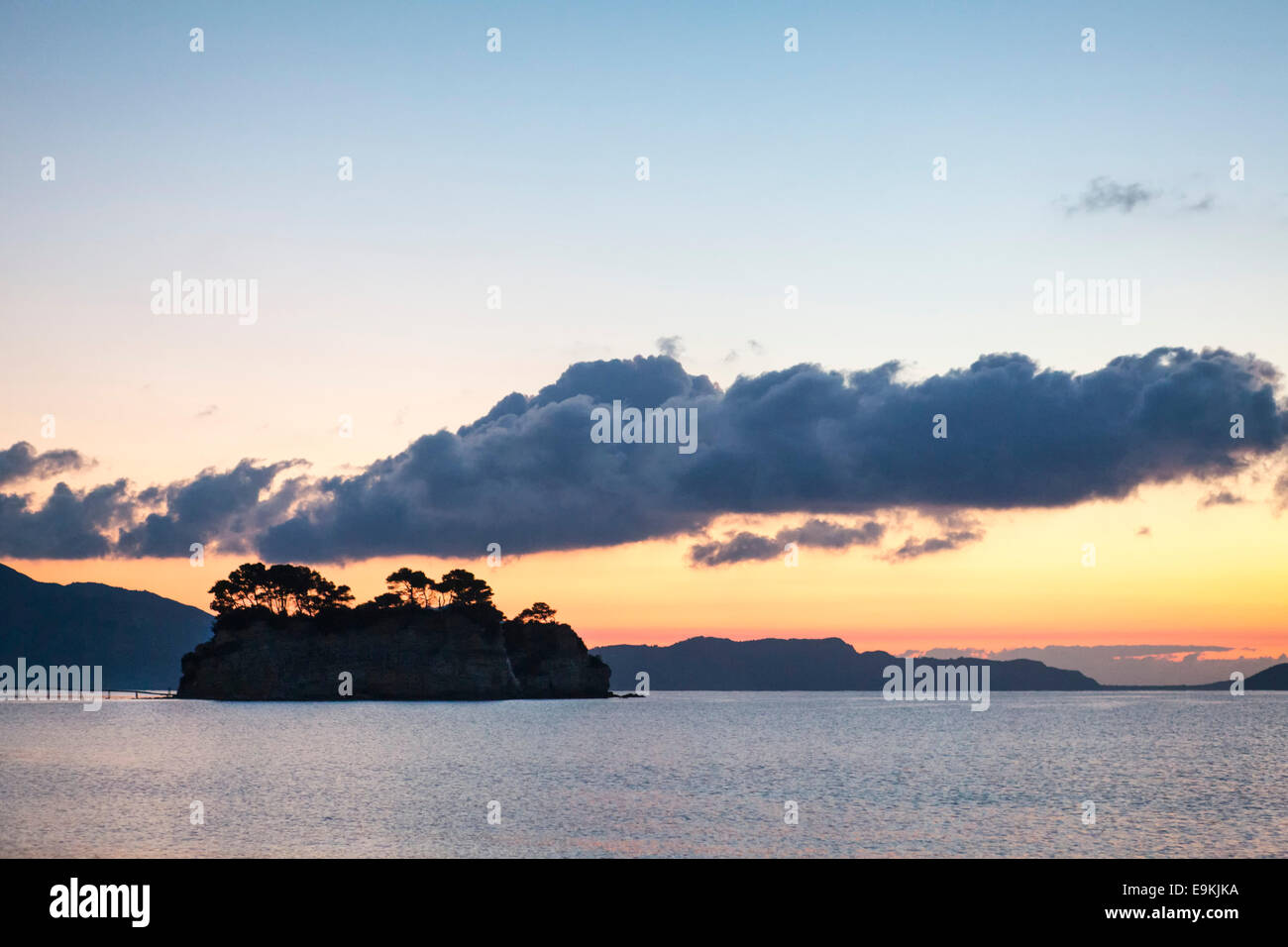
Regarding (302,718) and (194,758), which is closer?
(194,758)

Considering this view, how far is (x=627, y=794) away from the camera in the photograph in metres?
61.9

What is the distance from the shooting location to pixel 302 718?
151 meters

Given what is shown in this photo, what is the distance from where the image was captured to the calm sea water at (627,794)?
43938 millimetres

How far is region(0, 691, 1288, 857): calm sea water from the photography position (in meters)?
43.9

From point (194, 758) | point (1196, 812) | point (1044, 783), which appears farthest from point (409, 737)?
point (1196, 812)
